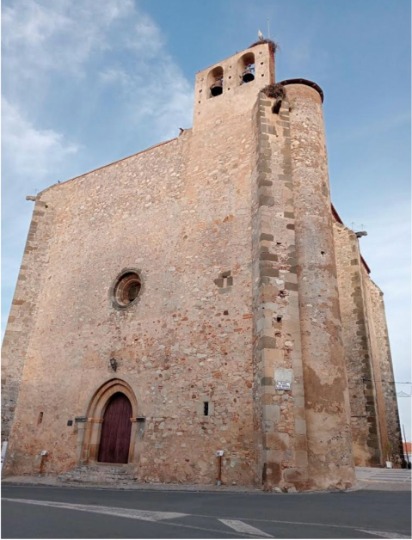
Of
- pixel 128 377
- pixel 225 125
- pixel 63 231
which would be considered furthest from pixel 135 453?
pixel 225 125

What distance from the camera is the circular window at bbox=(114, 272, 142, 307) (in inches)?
505

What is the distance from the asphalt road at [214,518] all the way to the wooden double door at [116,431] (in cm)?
485

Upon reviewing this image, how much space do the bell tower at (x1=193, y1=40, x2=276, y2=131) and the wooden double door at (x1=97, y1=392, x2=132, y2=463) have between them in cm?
868

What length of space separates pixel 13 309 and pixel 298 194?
9977 mm

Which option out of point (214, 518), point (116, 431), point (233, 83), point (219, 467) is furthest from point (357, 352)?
point (214, 518)

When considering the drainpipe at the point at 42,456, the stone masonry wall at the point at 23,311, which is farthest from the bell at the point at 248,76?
the drainpipe at the point at 42,456

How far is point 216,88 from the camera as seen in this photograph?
47.7ft

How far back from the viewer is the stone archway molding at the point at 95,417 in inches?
441

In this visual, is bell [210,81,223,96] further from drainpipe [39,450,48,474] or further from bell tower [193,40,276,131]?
drainpipe [39,450,48,474]

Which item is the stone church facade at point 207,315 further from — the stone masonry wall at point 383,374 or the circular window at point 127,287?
the stone masonry wall at point 383,374

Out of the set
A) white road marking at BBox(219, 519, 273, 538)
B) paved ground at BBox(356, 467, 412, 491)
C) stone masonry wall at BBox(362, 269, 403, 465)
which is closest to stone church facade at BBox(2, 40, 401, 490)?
stone masonry wall at BBox(362, 269, 403, 465)

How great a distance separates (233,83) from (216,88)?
949 millimetres

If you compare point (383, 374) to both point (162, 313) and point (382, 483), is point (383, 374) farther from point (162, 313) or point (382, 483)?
point (162, 313)

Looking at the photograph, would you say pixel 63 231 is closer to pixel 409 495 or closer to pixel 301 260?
pixel 301 260
